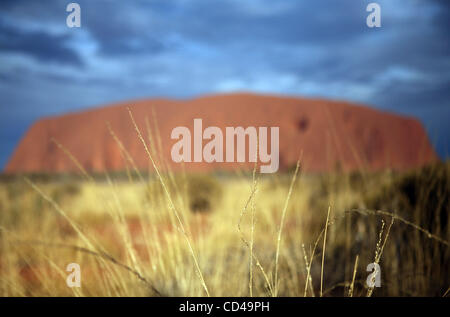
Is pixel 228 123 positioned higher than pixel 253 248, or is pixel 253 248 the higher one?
pixel 228 123

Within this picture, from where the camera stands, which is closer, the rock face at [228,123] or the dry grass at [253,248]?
the dry grass at [253,248]

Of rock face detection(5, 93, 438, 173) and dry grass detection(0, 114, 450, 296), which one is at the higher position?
rock face detection(5, 93, 438, 173)

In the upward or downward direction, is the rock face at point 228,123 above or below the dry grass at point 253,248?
above

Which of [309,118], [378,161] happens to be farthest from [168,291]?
[309,118]

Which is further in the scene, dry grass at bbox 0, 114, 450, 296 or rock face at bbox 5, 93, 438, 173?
rock face at bbox 5, 93, 438, 173

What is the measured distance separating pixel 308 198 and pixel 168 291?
205 inches

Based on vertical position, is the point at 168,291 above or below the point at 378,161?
below

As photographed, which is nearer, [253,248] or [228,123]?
[253,248]

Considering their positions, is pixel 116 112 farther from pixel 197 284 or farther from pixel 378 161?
pixel 197 284

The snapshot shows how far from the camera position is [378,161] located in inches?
1779
